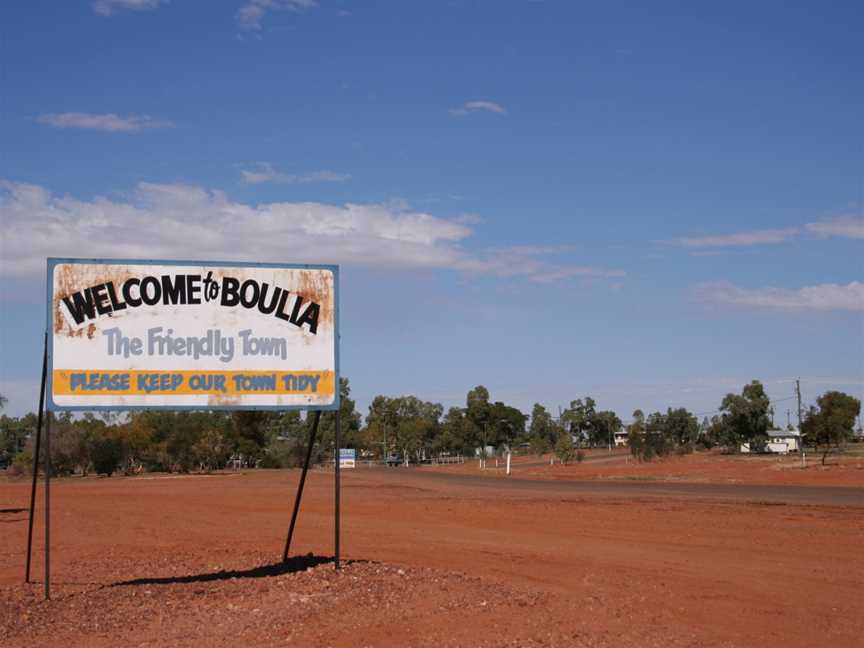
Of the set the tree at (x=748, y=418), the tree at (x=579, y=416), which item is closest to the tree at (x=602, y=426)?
the tree at (x=579, y=416)

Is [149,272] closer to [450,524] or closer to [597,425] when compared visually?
[450,524]

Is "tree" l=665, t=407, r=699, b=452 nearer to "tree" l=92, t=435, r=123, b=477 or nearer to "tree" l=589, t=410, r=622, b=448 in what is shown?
"tree" l=589, t=410, r=622, b=448

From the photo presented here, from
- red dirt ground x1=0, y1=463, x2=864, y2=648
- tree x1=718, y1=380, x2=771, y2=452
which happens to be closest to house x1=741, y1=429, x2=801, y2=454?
tree x1=718, y1=380, x2=771, y2=452

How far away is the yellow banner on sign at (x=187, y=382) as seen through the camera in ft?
40.8

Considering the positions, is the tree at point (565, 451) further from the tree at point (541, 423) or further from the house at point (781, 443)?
the tree at point (541, 423)

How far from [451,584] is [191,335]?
4.83 m

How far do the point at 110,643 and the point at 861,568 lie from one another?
37.1ft

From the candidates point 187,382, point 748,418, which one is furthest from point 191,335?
point 748,418

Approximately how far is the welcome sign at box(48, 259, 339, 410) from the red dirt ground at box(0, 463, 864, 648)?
8.39ft

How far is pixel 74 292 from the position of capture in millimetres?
12539

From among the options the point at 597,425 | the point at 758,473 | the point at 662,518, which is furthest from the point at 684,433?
the point at 662,518

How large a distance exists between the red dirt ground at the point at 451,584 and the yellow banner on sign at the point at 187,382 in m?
2.58

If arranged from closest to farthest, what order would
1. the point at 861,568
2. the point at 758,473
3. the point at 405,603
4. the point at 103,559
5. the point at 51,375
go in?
the point at 405,603, the point at 51,375, the point at 861,568, the point at 103,559, the point at 758,473

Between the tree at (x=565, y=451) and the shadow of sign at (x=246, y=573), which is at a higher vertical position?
the tree at (x=565, y=451)
